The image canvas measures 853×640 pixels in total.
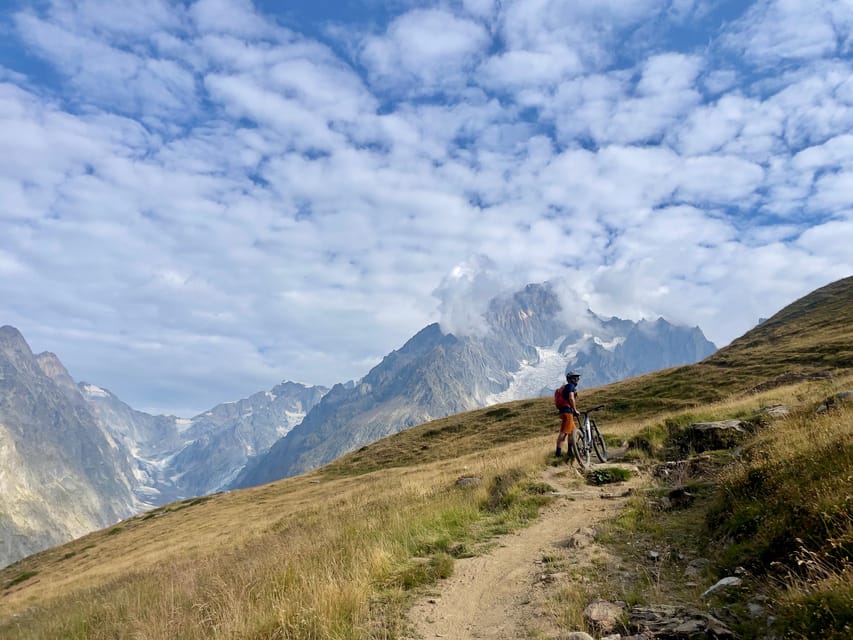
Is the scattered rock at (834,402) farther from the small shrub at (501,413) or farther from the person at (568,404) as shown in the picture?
the small shrub at (501,413)

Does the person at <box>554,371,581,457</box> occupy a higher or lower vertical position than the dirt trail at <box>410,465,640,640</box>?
higher

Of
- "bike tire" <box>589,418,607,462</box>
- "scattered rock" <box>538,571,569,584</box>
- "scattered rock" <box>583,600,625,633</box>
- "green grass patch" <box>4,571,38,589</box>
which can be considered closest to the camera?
"scattered rock" <box>583,600,625,633</box>

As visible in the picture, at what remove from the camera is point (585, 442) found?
1897 centimetres

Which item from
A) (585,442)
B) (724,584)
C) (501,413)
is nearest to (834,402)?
(585,442)

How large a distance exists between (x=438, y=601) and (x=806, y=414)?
12.8 metres

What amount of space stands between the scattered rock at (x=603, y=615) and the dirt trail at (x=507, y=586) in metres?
0.53

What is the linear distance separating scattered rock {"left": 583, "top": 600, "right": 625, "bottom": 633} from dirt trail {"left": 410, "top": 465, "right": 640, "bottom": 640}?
531 mm

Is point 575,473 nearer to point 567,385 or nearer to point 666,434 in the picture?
point 567,385

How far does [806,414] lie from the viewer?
14625mm

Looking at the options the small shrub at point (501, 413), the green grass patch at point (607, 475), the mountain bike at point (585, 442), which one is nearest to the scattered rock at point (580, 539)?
the green grass patch at point (607, 475)

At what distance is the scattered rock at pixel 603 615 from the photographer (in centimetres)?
642

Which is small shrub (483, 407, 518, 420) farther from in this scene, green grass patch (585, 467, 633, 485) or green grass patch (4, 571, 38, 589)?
green grass patch (4, 571, 38, 589)

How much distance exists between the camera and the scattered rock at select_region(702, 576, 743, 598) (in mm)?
6730

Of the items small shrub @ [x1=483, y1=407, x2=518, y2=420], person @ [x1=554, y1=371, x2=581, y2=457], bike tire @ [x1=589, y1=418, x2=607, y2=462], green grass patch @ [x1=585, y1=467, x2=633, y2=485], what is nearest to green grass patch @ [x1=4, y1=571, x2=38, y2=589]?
small shrub @ [x1=483, y1=407, x2=518, y2=420]
